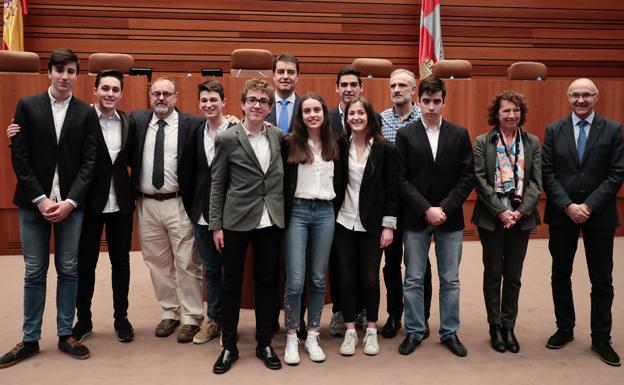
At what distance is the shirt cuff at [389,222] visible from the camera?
9.34 feet

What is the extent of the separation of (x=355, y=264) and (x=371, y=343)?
1.34 ft

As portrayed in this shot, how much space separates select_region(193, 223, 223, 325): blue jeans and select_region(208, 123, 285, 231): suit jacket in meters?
0.33

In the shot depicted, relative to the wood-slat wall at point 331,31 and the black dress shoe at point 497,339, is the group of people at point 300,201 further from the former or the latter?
the wood-slat wall at point 331,31

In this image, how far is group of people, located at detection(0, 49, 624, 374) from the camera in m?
2.71

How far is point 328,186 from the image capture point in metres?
2.77

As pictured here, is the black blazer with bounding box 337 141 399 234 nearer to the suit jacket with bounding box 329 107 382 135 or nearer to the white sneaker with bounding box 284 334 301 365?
the suit jacket with bounding box 329 107 382 135

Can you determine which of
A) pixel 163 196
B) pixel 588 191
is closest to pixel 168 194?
pixel 163 196

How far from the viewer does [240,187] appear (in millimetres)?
2658

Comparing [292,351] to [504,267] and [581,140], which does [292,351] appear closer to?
[504,267]

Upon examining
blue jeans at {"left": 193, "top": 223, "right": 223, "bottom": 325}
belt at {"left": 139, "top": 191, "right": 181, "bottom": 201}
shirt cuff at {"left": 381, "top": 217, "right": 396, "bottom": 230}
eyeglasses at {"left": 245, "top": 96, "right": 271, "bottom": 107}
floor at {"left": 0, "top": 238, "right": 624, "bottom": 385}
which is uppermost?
eyeglasses at {"left": 245, "top": 96, "right": 271, "bottom": 107}

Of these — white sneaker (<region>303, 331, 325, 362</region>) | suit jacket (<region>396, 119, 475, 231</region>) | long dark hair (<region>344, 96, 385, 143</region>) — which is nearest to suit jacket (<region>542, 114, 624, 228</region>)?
suit jacket (<region>396, 119, 475, 231</region>)

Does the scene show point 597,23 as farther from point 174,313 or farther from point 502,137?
point 174,313

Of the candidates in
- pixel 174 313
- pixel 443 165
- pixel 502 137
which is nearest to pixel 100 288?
pixel 174 313

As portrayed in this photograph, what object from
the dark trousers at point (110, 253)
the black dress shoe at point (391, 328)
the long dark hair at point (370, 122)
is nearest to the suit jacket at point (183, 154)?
the dark trousers at point (110, 253)
